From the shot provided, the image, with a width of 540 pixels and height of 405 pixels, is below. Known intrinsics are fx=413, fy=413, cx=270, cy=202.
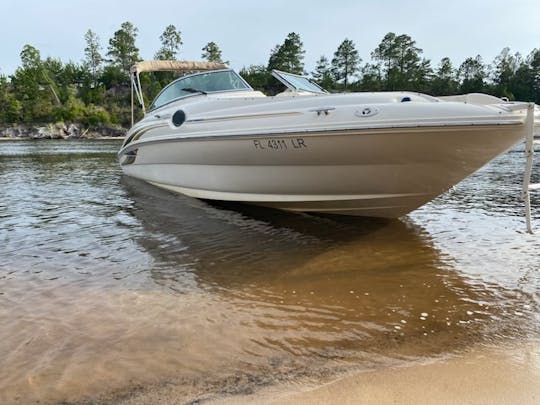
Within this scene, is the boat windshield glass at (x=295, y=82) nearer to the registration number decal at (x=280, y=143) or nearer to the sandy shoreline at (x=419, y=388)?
the registration number decal at (x=280, y=143)

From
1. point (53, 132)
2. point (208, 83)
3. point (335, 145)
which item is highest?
point (53, 132)

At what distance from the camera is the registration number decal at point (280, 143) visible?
495 centimetres

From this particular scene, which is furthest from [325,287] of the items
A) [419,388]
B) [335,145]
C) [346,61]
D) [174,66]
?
[346,61]

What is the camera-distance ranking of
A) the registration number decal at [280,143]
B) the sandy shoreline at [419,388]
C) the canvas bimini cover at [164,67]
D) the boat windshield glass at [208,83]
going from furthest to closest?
the canvas bimini cover at [164,67]
the boat windshield glass at [208,83]
the registration number decal at [280,143]
the sandy shoreline at [419,388]

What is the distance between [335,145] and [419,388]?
3.02 m

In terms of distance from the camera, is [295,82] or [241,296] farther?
[295,82]

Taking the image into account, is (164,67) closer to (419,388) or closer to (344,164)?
(344,164)

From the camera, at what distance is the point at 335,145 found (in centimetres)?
473

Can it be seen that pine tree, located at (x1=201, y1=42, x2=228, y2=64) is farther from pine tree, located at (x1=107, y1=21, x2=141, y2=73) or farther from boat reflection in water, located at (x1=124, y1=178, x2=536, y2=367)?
boat reflection in water, located at (x1=124, y1=178, x2=536, y2=367)

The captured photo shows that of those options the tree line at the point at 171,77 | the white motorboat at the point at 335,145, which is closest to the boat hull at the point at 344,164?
the white motorboat at the point at 335,145

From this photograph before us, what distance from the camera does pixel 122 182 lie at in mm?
10922

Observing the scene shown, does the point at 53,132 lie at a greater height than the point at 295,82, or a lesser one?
greater

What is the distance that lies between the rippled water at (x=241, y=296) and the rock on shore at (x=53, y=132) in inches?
2701

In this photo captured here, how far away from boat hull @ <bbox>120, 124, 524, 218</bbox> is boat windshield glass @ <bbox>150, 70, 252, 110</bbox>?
1.46 metres
